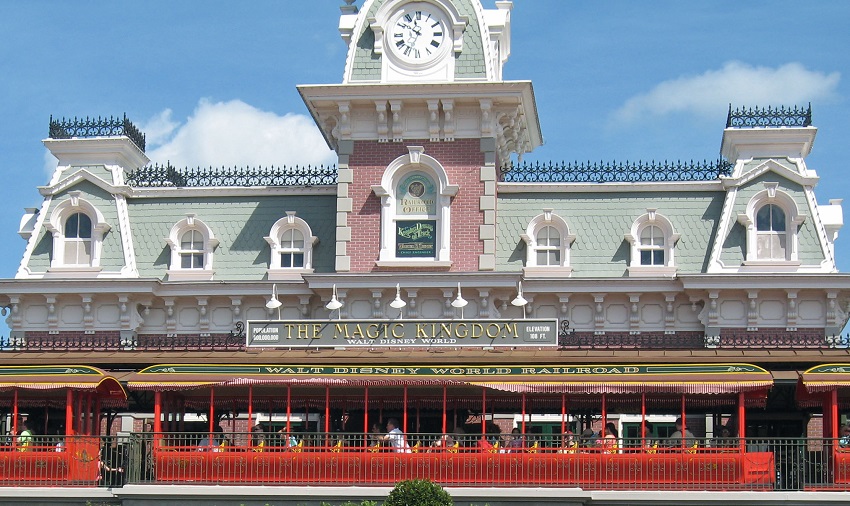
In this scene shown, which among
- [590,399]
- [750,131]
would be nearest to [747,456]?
[590,399]

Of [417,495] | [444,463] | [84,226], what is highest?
[84,226]

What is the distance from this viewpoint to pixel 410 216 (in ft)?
134

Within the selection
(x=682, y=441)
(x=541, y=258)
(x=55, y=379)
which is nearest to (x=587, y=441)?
(x=682, y=441)

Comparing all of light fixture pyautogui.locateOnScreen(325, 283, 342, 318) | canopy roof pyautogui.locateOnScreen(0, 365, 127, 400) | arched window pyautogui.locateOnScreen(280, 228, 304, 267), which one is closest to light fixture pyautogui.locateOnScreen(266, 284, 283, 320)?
arched window pyautogui.locateOnScreen(280, 228, 304, 267)

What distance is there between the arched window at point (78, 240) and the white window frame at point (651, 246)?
582 inches

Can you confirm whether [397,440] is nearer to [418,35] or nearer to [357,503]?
[357,503]

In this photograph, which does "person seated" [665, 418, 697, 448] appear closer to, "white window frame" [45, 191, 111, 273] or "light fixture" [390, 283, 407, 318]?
"light fixture" [390, 283, 407, 318]

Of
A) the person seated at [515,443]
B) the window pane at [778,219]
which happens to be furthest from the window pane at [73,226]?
the window pane at [778,219]

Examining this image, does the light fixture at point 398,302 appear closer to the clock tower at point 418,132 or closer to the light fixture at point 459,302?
the clock tower at point 418,132

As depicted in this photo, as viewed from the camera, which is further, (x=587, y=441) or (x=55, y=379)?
(x=55, y=379)

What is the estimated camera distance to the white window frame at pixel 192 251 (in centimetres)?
4153

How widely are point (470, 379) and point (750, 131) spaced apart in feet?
39.1

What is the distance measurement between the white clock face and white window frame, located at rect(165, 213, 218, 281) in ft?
23.8

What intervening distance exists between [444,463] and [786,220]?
12682 millimetres
